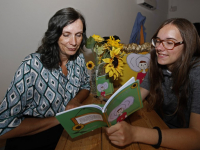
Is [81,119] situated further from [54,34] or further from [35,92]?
[54,34]

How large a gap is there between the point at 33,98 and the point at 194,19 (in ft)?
15.6

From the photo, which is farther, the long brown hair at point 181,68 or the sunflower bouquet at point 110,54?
the sunflower bouquet at point 110,54

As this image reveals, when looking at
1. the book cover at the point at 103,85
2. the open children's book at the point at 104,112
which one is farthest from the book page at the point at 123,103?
the book cover at the point at 103,85

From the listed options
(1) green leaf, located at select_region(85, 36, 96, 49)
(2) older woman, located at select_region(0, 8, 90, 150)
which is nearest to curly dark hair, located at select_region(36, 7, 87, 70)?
(2) older woman, located at select_region(0, 8, 90, 150)

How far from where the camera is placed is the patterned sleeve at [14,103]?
0.70 m

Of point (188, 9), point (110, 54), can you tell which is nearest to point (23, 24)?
point (110, 54)

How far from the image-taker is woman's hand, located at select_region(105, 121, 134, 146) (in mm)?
615

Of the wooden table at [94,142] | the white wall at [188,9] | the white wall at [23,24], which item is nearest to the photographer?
the wooden table at [94,142]

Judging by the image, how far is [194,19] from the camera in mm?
3801

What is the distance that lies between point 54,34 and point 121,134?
76cm

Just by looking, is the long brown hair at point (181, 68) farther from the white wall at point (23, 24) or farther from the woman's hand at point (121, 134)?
the white wall at point (23, 24)

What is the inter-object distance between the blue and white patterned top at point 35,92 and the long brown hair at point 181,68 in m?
0.65

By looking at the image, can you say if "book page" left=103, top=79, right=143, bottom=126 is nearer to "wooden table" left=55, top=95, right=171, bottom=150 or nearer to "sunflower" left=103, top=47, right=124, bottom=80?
"wooden table" left=55, top=95, right=171, bottom=150

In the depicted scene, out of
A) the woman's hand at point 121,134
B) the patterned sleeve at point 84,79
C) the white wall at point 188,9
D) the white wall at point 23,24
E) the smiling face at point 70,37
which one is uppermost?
the white wall at point 23,24
